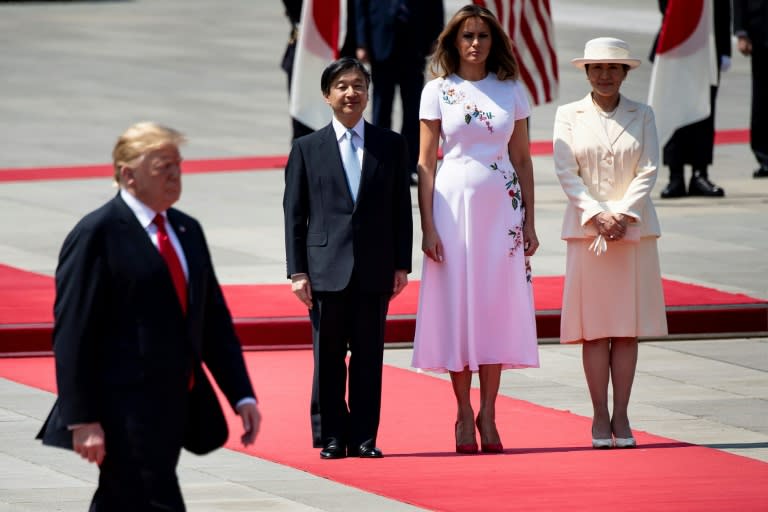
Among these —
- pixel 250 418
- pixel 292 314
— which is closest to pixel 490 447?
pixel 292 314

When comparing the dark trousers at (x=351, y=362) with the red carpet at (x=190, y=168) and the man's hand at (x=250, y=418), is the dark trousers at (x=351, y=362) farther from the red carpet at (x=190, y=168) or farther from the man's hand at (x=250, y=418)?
the red carpet at (x=190, y=168)

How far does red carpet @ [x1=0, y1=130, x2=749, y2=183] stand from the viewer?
18.8 m

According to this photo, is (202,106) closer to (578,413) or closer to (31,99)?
(31,99)

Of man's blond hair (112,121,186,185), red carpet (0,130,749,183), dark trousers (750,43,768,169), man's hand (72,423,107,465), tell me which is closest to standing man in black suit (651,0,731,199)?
dark trousers (750,43,768,169)

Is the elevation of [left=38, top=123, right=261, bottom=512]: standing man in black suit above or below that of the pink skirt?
above

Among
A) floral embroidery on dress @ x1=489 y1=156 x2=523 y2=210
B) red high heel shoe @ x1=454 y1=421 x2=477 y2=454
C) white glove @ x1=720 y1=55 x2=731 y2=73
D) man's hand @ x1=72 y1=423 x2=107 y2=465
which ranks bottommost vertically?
red high heel shoe @ x1=454 y1=421 x2=477 y2=454

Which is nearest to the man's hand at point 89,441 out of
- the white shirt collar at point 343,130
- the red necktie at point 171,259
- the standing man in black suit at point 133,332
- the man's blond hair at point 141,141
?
the standing man in black suit at point 133,332

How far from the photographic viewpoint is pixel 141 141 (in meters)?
6.19

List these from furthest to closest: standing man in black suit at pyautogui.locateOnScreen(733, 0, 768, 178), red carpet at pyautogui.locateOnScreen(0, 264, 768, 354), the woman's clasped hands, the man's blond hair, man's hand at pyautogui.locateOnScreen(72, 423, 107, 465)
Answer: standing man in black suit at pyautogui.locateOnScreen(733, 0, 768, 178) < red carpet at pyautogui.locateOnScreen(0, 264, 768, 354) < the woman's clasped hands < the man's blond hair < man's hand at pyautogui.locateOnScreen(72, 423, 107, 465)

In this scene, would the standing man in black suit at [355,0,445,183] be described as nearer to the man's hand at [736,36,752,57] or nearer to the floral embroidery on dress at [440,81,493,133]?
the man's hand at [736,36,752,57]

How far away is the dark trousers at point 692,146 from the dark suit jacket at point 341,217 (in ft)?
25.6

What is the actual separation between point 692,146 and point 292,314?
5855 millimetres

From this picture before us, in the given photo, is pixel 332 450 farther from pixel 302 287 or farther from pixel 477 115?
pixel 477 115

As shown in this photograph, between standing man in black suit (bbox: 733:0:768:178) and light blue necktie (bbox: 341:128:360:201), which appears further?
standing man in black suit (bbox: 733:0:768:178)
